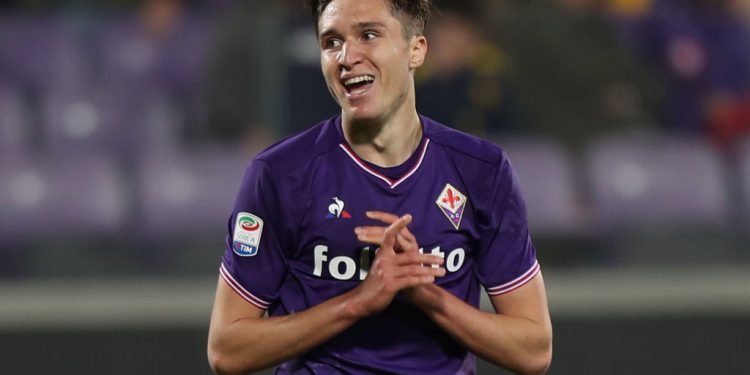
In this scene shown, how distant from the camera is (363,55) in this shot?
254 centimetres

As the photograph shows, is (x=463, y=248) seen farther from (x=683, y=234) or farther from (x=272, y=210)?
(x=683, y=234)

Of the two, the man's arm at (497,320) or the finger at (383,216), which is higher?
the finger at (383,216)

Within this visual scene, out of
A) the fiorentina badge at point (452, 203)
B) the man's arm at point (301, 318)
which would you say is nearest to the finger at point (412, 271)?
the man's arm at point (301, 318)

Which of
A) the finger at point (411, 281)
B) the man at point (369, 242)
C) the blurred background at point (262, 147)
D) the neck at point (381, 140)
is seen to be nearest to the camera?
the finger at point (411, 281)

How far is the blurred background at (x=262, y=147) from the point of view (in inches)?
201

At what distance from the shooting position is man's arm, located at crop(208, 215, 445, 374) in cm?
247

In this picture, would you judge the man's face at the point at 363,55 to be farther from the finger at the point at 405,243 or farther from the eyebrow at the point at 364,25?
the finger at the point at 405,243

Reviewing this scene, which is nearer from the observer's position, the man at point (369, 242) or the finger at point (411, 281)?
the finger at point (411, 281)

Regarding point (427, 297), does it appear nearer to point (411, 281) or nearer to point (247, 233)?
point (411, 281)

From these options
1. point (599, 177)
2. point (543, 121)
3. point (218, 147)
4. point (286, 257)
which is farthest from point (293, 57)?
point (286, 257)

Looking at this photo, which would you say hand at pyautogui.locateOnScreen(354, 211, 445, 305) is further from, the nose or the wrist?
the nose

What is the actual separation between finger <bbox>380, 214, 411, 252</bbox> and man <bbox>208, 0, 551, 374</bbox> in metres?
0.03

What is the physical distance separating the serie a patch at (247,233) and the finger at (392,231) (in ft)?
1.03

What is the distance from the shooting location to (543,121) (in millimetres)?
5254
